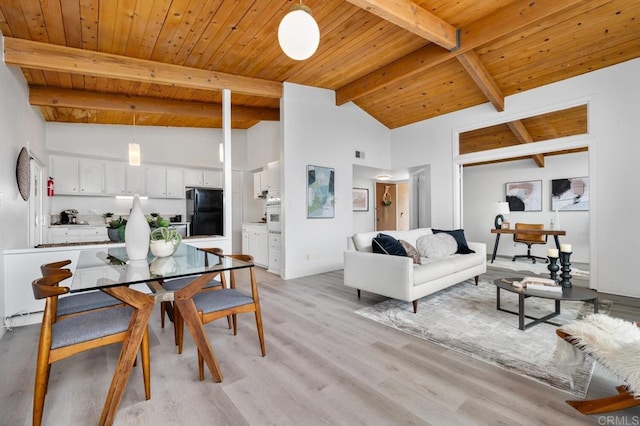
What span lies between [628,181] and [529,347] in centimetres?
307

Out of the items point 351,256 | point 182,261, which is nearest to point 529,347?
point 351,256

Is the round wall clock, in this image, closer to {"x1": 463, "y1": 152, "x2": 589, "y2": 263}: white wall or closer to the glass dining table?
the glass dining table

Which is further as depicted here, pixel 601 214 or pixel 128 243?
pixel 601 214

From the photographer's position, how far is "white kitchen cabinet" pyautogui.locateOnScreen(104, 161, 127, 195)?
5547 millimetres

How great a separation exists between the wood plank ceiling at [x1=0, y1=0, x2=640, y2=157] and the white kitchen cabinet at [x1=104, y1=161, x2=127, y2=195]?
94cm

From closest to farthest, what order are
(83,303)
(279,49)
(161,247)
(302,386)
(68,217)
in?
(302,386)
(83,303)
(161,247)
(279,49)
(68,217)

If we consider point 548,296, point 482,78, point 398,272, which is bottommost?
point 548,296

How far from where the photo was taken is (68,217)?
208 inches

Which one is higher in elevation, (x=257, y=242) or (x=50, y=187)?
(x=50, y=187)

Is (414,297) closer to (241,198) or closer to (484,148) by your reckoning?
(484,148)

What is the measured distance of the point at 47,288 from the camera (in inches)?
54.8

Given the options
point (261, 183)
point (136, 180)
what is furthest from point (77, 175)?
point (261, 183)

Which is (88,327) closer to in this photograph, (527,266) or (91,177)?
(91,177)

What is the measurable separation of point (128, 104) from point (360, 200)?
16.1ft
